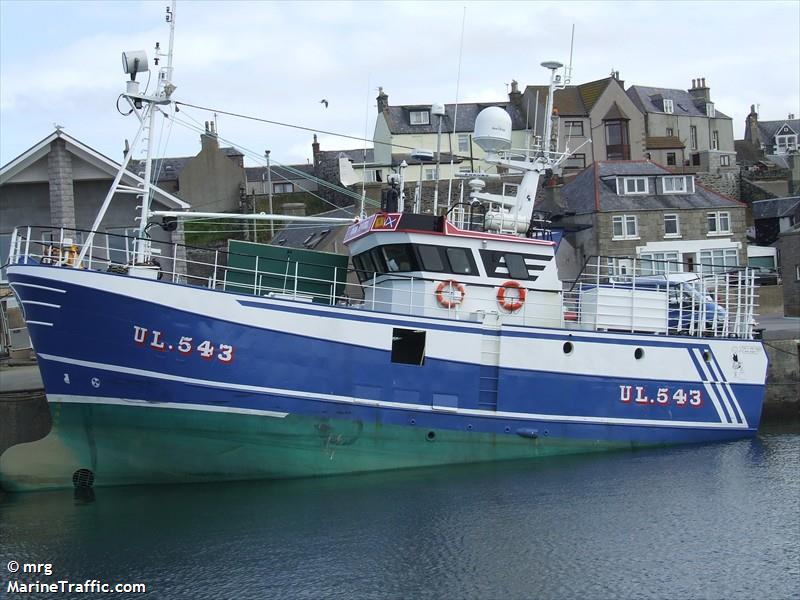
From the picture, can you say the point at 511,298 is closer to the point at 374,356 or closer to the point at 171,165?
the point at 374,356

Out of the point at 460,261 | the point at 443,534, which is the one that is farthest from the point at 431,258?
the point at 443,534

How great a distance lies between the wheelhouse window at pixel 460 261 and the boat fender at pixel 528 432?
338cm

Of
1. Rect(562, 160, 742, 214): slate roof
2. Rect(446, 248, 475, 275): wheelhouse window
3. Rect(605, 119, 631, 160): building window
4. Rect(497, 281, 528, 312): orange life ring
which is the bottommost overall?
Rect(497, 281, 528, 312): orange life ring

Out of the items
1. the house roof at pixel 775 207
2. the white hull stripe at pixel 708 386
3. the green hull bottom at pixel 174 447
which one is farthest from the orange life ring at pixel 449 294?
the house roof at pixel 775 207

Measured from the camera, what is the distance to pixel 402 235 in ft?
63.8

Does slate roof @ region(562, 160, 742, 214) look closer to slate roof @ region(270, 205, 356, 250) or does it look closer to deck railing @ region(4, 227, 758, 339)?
slate roof @ region(270, 205, 356, 250)

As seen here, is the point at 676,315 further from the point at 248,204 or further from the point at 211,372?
the point at 248,204

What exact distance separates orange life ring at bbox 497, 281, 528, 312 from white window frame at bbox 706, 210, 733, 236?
23.4 metres

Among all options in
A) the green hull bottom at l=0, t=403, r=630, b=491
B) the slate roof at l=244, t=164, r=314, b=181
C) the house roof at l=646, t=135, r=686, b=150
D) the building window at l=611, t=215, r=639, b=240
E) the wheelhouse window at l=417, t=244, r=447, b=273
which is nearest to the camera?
the green hull bottom at l=0, t=403, r=630, b=491

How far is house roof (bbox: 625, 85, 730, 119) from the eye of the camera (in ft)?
195

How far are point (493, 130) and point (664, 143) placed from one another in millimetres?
38636

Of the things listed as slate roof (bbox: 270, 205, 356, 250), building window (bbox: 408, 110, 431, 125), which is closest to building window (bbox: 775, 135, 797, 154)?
building window (bbox: 408, 110, 431, 125)

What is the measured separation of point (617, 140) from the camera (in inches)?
2138

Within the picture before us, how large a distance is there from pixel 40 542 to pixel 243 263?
7.28m
